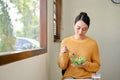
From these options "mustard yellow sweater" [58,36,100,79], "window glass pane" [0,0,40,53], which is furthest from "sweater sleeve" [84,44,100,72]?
"window glass pane" [0,0,40,53]

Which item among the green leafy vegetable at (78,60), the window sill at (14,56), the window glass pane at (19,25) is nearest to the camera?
the window sill at (14,56)

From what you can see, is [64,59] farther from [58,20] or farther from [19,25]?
[58,20]

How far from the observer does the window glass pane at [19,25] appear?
67.7 inches

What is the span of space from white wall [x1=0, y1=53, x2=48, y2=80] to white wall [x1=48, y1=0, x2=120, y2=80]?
0.73 m

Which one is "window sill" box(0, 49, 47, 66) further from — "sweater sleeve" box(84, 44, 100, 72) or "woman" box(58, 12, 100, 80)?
"sweater sleeve" box(84, 44, 100, 72)

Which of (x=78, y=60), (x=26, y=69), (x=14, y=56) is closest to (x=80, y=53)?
(x=78, y=60)

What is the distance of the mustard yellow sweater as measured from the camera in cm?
247

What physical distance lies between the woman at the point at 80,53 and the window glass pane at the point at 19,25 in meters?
0.41

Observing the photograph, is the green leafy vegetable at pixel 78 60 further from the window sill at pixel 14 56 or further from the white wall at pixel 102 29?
the white wall at pixel 102 29

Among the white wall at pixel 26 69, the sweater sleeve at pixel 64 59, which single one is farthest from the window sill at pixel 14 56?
the sweater sleeve at pixel 64 59

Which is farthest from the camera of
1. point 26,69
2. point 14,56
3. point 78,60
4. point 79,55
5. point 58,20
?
point 58,20

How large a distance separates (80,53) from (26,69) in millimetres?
701

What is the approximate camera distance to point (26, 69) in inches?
79.7

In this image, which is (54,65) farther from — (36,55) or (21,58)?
(21,58)
